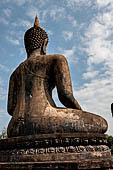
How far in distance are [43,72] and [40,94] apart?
69 cm

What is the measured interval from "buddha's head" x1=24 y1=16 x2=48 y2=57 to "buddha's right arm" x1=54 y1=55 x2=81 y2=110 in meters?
1.15

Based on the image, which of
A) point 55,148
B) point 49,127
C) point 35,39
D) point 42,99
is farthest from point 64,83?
point 35,39

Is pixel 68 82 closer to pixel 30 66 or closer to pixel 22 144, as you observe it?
pixel 30 66

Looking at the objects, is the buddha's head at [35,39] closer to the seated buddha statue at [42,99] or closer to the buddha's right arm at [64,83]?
the seated buddha statue at [42,99]

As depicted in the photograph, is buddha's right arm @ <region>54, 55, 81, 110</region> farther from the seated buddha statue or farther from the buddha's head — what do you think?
the buddha's head

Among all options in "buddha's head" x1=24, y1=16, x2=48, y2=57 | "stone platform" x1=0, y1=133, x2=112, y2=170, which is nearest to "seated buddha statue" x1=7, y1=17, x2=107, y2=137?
"buddha's head" x1=24, y1=16, x2=48, y2=57

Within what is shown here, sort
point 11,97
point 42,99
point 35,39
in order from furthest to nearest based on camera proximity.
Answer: point 35,39
point 11,97
point 42,99

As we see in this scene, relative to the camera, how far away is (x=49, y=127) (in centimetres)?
459

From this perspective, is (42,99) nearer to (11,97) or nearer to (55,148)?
(55,148)

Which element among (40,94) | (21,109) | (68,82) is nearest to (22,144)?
(21,109)

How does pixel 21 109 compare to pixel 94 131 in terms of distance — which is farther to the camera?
pixel 21 109

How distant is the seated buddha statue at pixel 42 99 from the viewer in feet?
15.3

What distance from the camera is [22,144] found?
14.7 ft

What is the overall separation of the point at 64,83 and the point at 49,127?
4.54 feet
